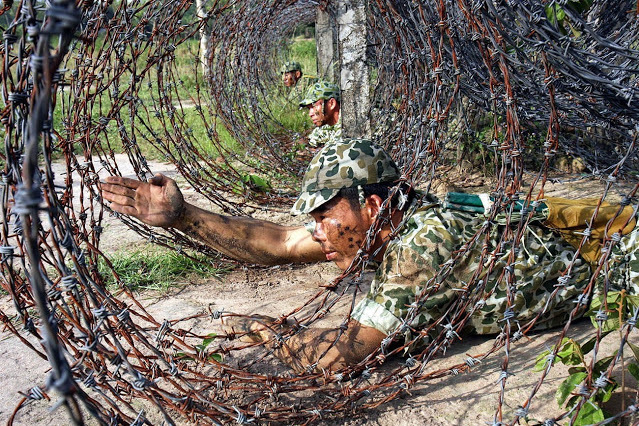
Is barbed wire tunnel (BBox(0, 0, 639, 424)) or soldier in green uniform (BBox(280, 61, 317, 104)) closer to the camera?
barbed wire tunnel (BBox(0, 0, 639, 424))

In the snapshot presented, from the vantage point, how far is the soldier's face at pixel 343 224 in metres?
2.16

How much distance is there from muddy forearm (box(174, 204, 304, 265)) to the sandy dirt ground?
0.28 m

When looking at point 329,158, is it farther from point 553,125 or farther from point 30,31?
point 30,31

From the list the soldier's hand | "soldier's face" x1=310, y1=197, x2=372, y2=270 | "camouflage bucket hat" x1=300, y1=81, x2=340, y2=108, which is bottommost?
"soldier's face" x1=310, y1=197, x2=372, y2=270

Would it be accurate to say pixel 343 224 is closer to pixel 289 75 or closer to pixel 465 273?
pixel 465 273

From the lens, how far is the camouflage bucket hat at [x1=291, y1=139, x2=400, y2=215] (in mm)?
2160

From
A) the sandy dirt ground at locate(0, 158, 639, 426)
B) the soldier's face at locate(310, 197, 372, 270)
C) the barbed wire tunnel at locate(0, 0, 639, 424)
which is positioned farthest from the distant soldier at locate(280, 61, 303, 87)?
the soldier's face at locate(310, 197, 372, 270)

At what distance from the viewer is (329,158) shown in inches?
88.2

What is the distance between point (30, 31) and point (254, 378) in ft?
4.00

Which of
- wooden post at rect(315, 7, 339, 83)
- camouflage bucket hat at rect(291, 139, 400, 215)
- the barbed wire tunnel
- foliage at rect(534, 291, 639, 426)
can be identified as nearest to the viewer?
the barbed wire tunnel

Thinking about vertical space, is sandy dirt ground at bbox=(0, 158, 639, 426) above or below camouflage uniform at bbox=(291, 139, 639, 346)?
below

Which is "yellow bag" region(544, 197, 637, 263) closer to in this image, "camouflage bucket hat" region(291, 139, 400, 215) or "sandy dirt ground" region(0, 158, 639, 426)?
"sandy dirt ground" region(0, 158, 639, 426)

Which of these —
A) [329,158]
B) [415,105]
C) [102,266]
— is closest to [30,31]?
[329,158]

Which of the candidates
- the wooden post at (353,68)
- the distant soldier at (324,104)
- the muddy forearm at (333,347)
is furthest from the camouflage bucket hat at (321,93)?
the muddy forearm at (333,347)
